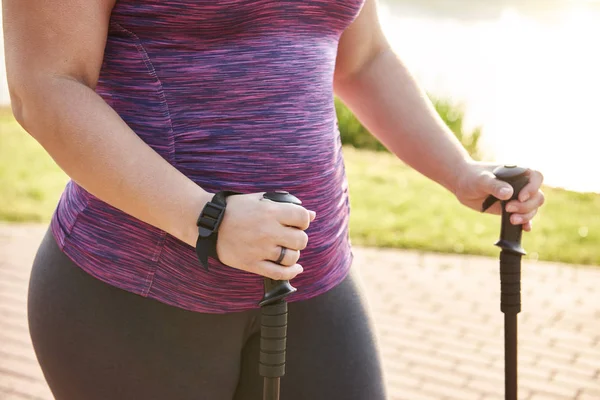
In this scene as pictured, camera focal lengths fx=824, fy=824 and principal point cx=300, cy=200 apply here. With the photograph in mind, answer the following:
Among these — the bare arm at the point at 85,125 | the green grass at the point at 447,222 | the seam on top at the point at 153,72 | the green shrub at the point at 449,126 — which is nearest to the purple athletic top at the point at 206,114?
the seam on top at the point at 153,72

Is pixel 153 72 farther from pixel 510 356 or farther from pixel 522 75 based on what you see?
pixel 522 75

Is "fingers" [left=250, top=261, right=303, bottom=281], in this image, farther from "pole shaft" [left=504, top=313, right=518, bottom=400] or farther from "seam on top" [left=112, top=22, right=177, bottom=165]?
"pole shaft" [left=504, top=313, right=518, bottom=400]

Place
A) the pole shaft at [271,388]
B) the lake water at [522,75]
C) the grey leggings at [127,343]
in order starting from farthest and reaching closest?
the lake water at [522,75] → the grey leggings at [127,343] → the pole shaft at [271,388]

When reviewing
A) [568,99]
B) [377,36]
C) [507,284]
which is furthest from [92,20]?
[568,99]

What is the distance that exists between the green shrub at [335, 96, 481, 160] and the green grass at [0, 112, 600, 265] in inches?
37.2

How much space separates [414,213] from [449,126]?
2.57m

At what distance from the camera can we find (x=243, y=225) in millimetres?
1305

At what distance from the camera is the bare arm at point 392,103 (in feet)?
6.51

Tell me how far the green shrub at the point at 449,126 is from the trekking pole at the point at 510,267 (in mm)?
7897

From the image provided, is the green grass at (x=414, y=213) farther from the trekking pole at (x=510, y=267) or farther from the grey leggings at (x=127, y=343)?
the grey leggings at (x=127, y=343)

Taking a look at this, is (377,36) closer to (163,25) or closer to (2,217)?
(163,25)

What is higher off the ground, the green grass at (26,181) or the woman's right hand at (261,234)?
the woman's right hand at (261,234)

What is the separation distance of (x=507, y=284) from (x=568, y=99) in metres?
9.98

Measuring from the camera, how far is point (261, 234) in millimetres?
1289
